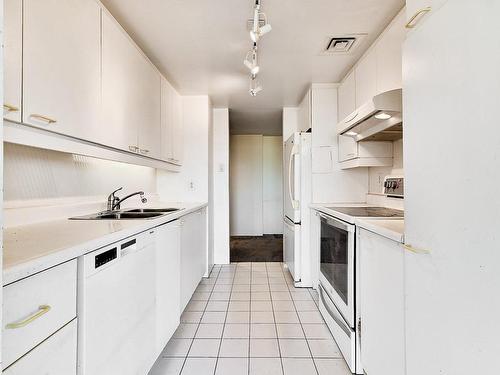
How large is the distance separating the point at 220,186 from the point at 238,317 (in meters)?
2.02

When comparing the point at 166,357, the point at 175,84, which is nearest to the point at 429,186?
the point at 166,357

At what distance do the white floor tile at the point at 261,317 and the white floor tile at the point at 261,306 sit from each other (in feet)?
0.20

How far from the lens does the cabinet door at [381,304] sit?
46.3 inches

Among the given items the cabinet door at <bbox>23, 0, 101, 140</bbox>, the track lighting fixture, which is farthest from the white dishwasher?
the track lighting fixture

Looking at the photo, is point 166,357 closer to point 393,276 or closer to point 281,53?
point 393,276

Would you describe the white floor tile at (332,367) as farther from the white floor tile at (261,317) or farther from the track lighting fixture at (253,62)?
the track lighting fixture at (253,62)

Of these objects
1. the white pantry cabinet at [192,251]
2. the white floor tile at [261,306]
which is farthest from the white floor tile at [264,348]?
the white pantry cabinet at [192,251]

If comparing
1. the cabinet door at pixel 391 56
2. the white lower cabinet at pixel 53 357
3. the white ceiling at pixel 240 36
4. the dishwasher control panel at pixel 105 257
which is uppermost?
the white ceiling at pixel 240 36

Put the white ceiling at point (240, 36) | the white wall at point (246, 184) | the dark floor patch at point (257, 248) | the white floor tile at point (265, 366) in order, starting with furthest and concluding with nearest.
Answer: the white wall at point (246, 184)
the dark floor patch at point (257, 248)
the white ceiling at point (240, 36)
the white floor tile at point (265, 366)

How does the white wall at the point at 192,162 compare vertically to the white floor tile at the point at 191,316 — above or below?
above

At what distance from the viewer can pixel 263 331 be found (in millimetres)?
2092

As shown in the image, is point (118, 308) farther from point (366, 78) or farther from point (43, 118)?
point (366, 78)

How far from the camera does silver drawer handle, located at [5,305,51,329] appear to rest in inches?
26.3

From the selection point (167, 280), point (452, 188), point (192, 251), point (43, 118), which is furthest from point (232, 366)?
point (43, 118)
